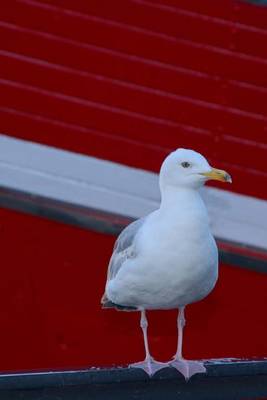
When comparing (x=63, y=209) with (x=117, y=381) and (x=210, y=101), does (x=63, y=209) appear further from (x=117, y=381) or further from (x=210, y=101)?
(x=117, y=381)

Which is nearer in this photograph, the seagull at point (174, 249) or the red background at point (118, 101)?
the seagull at point (174, 249)

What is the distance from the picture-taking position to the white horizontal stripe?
421 centimetres

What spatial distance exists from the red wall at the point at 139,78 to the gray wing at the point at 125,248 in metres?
0.66

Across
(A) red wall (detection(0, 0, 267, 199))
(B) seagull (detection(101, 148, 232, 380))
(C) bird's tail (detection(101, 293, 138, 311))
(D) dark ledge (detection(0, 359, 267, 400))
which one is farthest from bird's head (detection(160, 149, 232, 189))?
(A) red wall (detection(0, 0, 267, 199))

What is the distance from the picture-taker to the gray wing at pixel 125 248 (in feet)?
11.4

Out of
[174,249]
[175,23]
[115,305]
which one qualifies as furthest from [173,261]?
[175,23]

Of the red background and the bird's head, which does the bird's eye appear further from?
the red background

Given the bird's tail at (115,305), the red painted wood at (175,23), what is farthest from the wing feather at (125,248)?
the red painted wood at (175,23)

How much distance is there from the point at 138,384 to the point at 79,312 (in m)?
1.57

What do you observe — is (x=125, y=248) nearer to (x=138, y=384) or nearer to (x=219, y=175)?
(x=219, y=175)

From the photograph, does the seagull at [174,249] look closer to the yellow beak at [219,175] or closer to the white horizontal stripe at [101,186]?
the yellow beak at [219,175]

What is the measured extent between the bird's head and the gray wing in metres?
0.16

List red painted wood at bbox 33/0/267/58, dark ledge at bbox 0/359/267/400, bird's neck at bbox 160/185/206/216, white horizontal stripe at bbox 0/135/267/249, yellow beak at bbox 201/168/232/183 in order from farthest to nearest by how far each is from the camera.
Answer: white horizontal stripe at bbox 0/135/267/249 < red painted wood at bbox 33/0/267/58 < bird's neck at bbox 160/185/206/216 < yellow beak at bbox 201/168/232/183 < dark ledge at bbox 0/359/267/400

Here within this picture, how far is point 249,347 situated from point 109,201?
744 millimetres
